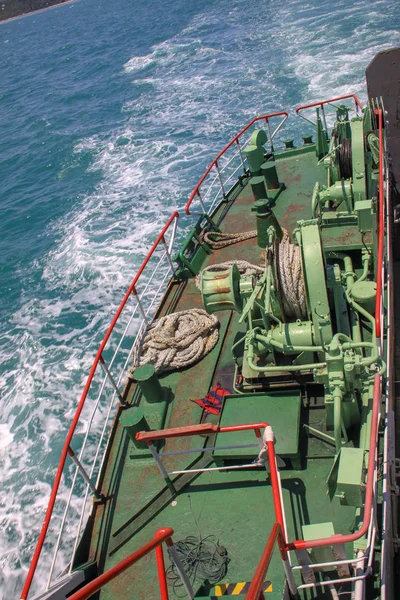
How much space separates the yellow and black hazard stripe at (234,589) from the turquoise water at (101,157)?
5905mm

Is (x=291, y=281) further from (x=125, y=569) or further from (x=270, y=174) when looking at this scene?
(x=270, y=174)

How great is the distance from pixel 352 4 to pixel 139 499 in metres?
37.6

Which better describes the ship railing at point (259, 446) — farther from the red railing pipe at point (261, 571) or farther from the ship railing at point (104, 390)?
the ship railing at point (104, 390)

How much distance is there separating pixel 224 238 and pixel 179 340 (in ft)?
10.9

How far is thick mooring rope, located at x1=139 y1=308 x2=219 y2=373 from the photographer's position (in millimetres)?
7805

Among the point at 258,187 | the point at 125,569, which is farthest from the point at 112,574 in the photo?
the point at 258,187

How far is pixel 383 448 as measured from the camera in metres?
5.45

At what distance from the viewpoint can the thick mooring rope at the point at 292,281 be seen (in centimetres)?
619

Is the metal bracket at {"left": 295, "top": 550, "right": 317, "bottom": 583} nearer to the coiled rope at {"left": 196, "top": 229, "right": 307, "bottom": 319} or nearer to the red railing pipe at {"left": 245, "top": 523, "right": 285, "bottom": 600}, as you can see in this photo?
the red railing pipe at {"left": 245, "top": 523, "right": 285, "bottom": 600}

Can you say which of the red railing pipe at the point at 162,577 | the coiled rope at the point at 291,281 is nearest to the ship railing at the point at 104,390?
the red railing pipe at the point at 162,577

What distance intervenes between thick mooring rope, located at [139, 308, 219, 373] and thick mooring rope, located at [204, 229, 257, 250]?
7.90ft

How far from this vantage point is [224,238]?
10.5 m

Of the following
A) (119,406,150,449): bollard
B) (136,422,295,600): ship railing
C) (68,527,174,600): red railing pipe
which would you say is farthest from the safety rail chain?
(68,527,174,600): red railing pipe

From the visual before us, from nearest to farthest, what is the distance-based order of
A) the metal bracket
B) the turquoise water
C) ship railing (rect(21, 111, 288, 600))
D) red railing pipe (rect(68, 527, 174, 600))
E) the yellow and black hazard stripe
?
red railing pipe (rect(68, 527, 174, 600)) < the metal bracket < the yellow and black hazard stripe < ship railing (rect(21, 111, 288, 600)) < the turquoise water
